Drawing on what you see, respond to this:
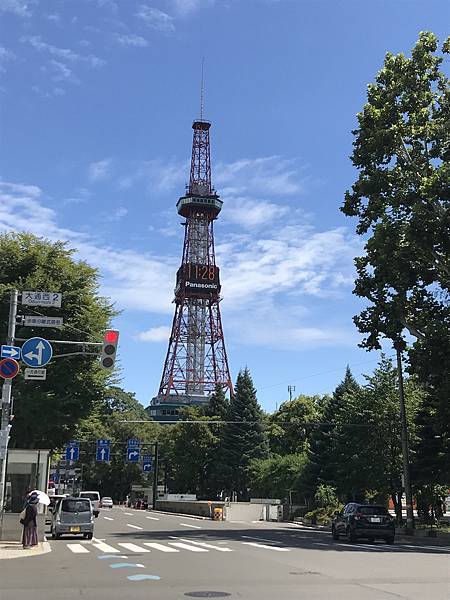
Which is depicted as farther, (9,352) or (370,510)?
(370,510)

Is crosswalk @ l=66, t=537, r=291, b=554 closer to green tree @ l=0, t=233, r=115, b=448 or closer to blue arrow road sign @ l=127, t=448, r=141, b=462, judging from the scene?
green tree @ l=0, t=233, r=115, b=448

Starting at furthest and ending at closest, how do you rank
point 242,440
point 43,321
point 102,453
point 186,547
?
point 242,440, point 102,453, point 186,547, point 43,321

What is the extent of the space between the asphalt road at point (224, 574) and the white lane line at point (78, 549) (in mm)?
41

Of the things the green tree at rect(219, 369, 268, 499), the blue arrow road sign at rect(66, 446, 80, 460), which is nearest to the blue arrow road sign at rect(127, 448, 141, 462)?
the blue arrow road sign at rect(66, 446, 80, 460)

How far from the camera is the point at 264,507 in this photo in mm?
56250

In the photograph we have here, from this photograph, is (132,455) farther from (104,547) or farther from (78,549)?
(78,549)

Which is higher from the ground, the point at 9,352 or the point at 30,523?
the point at 9,352

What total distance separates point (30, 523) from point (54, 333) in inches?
454

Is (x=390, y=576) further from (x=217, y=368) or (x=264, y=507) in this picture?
(x=217, y=368)

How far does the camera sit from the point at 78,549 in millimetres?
20078

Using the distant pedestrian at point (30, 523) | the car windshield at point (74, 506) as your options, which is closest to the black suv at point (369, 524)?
the car windshield at point (74, 506)

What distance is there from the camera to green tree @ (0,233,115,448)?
93.7ft

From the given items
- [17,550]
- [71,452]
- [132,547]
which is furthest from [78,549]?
[71,452]

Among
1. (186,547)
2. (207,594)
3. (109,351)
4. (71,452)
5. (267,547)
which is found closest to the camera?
(207,594)
